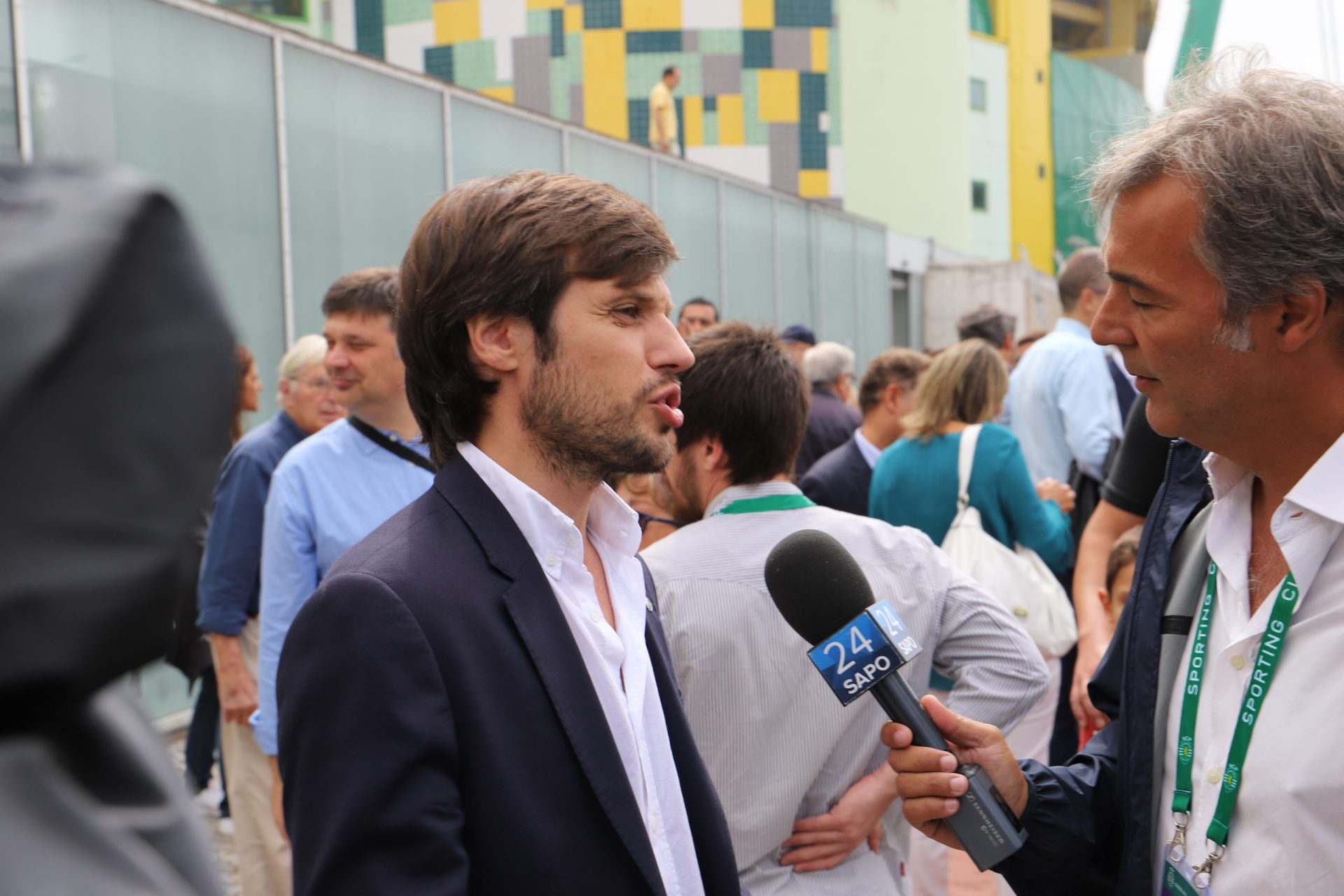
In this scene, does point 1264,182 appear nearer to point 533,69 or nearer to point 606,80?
point 606,80

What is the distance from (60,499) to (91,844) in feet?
0.48

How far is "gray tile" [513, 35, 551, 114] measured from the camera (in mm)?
30719

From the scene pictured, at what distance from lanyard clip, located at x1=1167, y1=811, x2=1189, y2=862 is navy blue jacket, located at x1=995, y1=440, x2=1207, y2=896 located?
6 centimetres

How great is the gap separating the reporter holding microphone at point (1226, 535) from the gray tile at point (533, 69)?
30095mm

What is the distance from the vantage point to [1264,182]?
1800mm

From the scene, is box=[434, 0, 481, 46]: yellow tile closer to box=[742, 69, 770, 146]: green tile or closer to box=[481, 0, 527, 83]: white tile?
box=[481, 0, 527, 83]: white tile

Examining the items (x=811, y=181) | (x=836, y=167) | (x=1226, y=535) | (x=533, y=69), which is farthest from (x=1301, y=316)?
(x=836, y=167)

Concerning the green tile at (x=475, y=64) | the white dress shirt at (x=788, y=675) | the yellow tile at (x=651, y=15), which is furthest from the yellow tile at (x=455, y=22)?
the white dress shirt at (x=788, y=675)

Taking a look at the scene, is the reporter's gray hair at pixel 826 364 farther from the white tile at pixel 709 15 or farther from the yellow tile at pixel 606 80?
the white tile at pixel 709 15

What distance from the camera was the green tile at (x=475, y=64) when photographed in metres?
30.9

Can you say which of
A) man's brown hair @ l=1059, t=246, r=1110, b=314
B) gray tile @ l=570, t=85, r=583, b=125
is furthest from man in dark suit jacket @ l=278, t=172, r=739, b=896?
gray tile @ l=570, t=85, r=583, b=125

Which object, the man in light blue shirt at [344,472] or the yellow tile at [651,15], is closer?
the man in light blue shirt at [344,472]

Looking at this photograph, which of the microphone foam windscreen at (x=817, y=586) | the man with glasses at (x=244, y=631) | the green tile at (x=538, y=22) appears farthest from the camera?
the green tile at (x=538, y=22)

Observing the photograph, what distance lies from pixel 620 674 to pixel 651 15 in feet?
101
